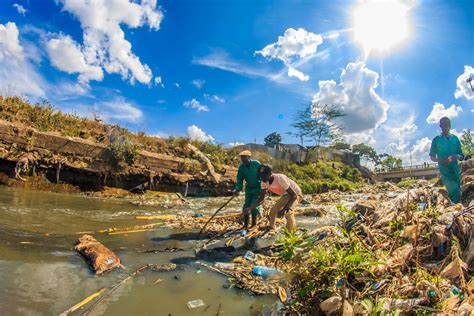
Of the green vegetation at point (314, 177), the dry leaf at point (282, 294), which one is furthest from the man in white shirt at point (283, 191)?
the green vegetation at point (314, 177)

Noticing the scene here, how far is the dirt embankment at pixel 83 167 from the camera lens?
416 inches

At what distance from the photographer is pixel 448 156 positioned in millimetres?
5508

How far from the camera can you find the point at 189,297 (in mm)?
2916

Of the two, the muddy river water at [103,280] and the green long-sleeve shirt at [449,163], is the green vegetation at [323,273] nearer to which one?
the muddy river water at [103,280]

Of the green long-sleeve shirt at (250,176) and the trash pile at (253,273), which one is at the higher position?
the green long-sleeve shirt at (250,176)

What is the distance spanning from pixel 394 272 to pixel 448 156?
3.99 m

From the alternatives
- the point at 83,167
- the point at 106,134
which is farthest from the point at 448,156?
the point at 106,134

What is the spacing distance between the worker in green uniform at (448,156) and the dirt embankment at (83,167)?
10973mm

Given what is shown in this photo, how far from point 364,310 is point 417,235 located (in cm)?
123

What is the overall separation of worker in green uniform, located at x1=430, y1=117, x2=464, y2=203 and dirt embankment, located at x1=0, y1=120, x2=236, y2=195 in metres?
11.0

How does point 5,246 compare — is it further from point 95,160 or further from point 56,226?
point 95,160

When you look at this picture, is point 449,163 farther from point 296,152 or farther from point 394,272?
point 296,152

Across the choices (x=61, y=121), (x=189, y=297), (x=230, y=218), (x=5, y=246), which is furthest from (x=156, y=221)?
(x=61, y=121)

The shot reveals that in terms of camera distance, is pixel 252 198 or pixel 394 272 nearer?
pixel 394 272
